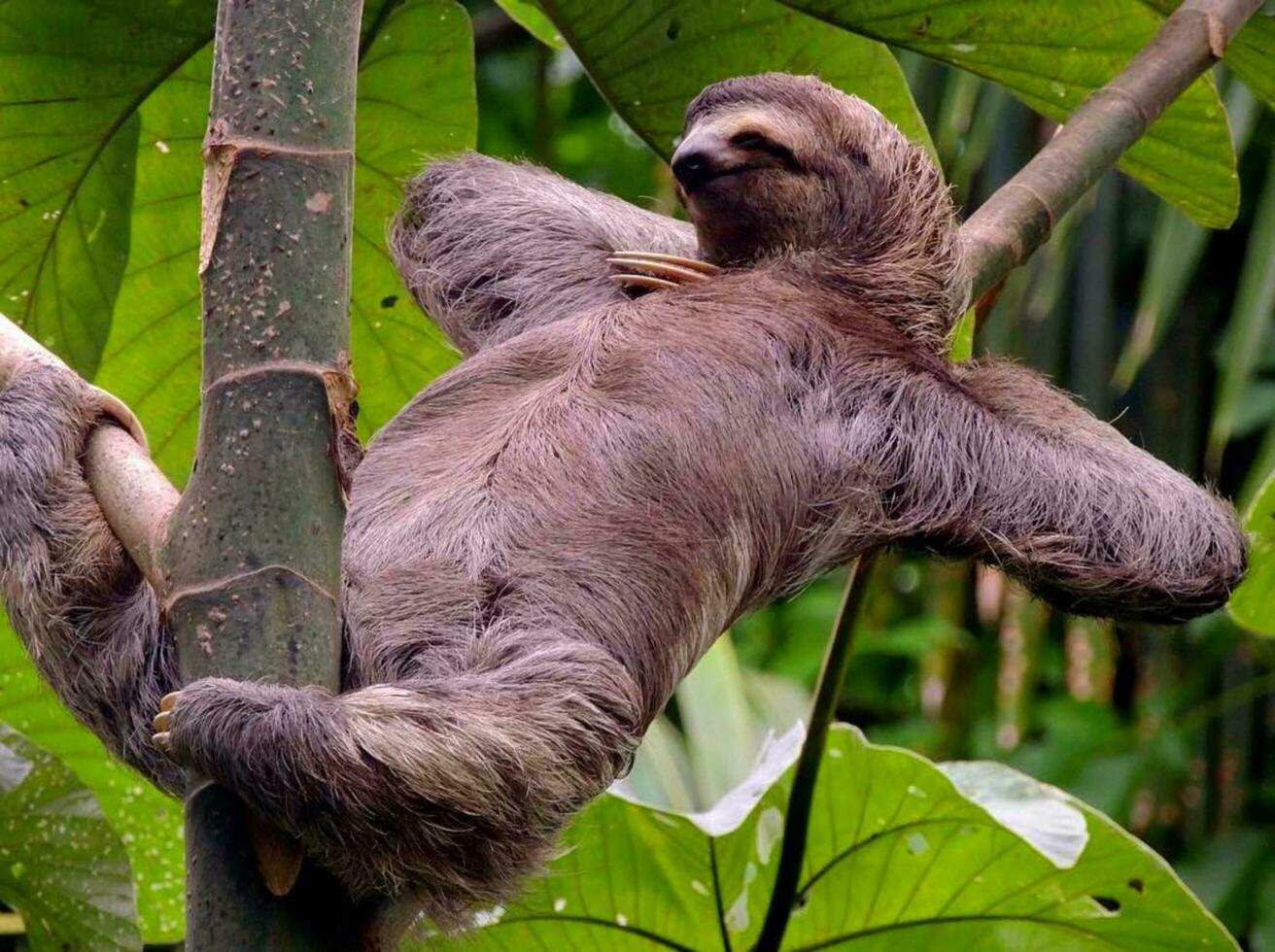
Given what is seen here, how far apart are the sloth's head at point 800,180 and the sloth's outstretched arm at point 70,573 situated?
4.91 feet

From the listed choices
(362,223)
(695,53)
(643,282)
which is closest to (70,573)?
(643,282)

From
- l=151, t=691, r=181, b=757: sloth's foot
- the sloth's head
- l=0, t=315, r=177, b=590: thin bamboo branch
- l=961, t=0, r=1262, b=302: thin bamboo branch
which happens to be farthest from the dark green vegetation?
l=0, t=315, r=177, b=590: thin bamboo branch

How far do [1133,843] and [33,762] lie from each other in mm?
2492

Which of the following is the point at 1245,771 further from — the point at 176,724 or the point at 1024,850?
the point at 176,724

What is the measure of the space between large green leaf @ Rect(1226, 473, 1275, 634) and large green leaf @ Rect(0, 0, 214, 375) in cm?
282

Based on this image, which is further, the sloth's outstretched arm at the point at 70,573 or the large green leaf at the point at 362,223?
the large green leaf at the point at 362,223

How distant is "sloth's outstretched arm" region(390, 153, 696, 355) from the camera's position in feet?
14.7

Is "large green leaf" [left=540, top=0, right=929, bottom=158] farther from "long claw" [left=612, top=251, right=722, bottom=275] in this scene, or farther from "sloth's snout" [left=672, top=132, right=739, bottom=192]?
"sloth's snout" [left=672, top=132, right=739, bottom=192]

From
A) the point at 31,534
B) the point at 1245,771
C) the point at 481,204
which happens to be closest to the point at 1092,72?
the point at 481,204

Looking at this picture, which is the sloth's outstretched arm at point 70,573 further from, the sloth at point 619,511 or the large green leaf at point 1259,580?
the large green leaf at point 1259,580

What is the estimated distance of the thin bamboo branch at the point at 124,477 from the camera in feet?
8.67

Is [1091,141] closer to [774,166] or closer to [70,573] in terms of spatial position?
[774,166]

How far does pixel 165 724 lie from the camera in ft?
8.52

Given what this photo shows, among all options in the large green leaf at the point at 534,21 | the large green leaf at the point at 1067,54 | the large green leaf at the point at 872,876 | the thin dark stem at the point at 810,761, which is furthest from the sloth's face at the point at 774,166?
the large green leaf at the point at 534,21
